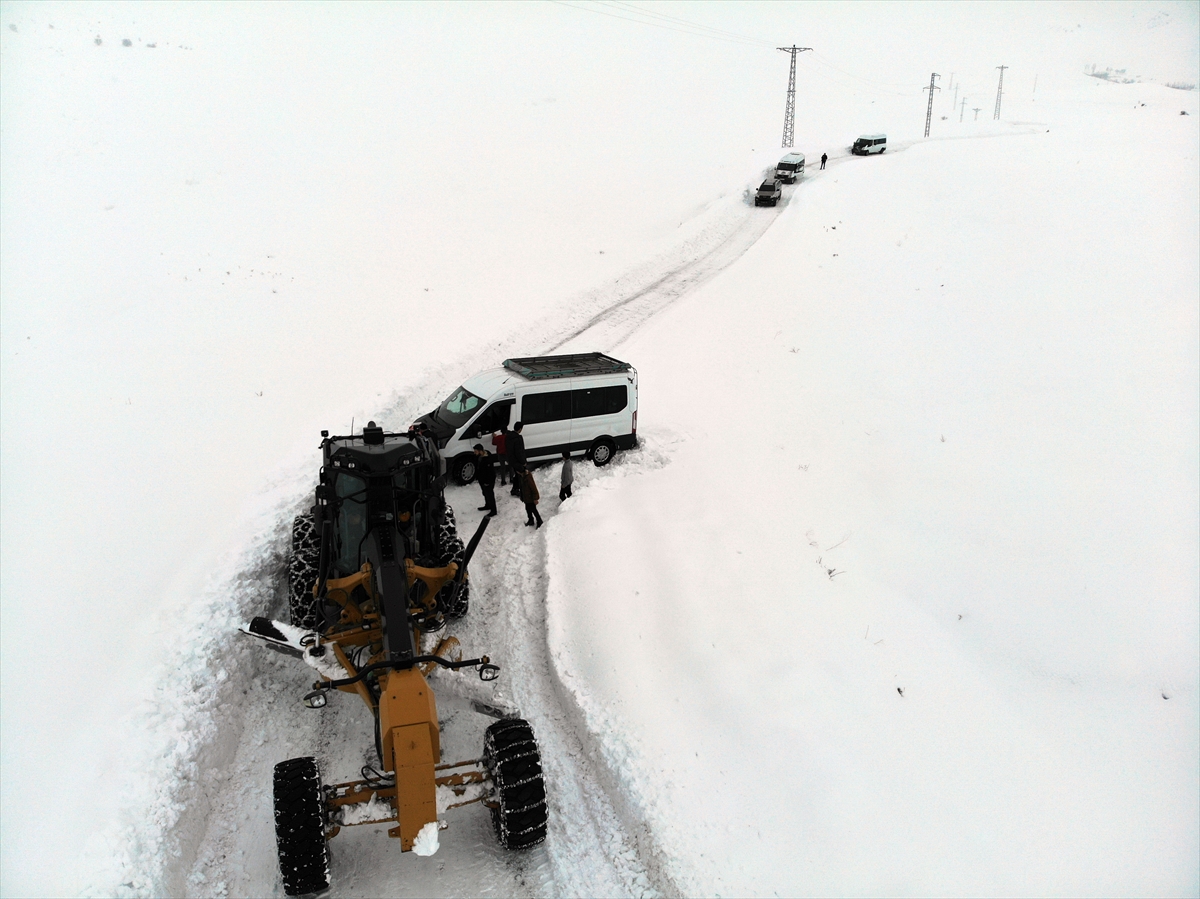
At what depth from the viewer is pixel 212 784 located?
6.52 m

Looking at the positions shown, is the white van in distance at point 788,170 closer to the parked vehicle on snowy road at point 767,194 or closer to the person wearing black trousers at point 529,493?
the parked vehicle on snowy road at point 767,194

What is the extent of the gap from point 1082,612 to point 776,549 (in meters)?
3.27

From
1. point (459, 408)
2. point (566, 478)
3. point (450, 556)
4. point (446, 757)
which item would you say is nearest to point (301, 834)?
point (446, 757)

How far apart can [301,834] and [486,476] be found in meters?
6.51

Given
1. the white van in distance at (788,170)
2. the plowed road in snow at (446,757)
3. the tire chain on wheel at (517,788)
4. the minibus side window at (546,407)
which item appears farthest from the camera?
the white van in distance at (788,170)

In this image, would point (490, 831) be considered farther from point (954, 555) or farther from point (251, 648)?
point (954, 555)

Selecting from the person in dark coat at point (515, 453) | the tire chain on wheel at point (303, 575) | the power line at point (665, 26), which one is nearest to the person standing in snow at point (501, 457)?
the person in dark coat at point (515, 453)

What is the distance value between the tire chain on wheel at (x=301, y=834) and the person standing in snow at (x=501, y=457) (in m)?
6.40

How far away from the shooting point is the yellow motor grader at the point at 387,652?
5.33 metres

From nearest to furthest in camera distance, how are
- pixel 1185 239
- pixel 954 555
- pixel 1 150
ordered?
1. pixel 954 555
2. pixel 1185 239
3. pixel 1 150

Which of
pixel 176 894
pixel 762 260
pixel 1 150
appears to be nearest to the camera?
pixel 176 894

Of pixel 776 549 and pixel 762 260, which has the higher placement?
pixel 762 260

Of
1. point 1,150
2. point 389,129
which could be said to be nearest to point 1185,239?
point 389,129

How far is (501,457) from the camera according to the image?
1186 cm
